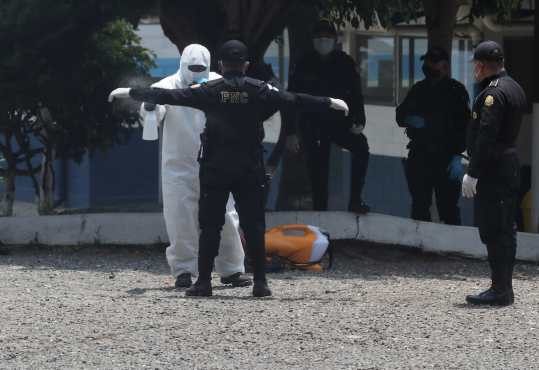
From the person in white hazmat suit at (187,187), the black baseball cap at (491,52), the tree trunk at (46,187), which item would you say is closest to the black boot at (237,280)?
the person in white hazmat suit at (187,187)

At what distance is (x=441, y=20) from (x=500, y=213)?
4.01m

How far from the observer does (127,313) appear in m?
8.70

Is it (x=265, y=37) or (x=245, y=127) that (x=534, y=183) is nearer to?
(x=265, y=37)

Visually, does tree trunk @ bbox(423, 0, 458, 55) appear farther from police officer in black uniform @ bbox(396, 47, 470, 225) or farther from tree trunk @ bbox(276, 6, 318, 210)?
tree trunk @ bbox(276, 6, 318, 210)

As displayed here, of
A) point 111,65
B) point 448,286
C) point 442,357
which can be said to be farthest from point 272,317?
point 111,65

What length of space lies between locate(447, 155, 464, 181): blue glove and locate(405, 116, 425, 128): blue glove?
38 cm

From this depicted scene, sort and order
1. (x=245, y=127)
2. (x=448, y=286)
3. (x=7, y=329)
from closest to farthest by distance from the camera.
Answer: (x=7, y=329) < (x=245, y=127) < (x=448, y=286)

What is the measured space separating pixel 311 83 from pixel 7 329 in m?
4.52

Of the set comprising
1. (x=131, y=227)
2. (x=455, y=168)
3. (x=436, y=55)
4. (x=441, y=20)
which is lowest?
(x=131, y=227)

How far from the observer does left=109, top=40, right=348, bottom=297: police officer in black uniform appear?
914 cm

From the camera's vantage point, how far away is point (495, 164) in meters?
8.94

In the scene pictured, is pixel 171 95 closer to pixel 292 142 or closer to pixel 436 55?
pixel 292 142

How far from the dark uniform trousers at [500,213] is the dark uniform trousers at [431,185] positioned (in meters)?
2.73

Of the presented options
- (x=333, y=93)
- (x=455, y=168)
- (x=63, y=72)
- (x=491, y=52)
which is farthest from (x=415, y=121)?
(x=63, y=72)
